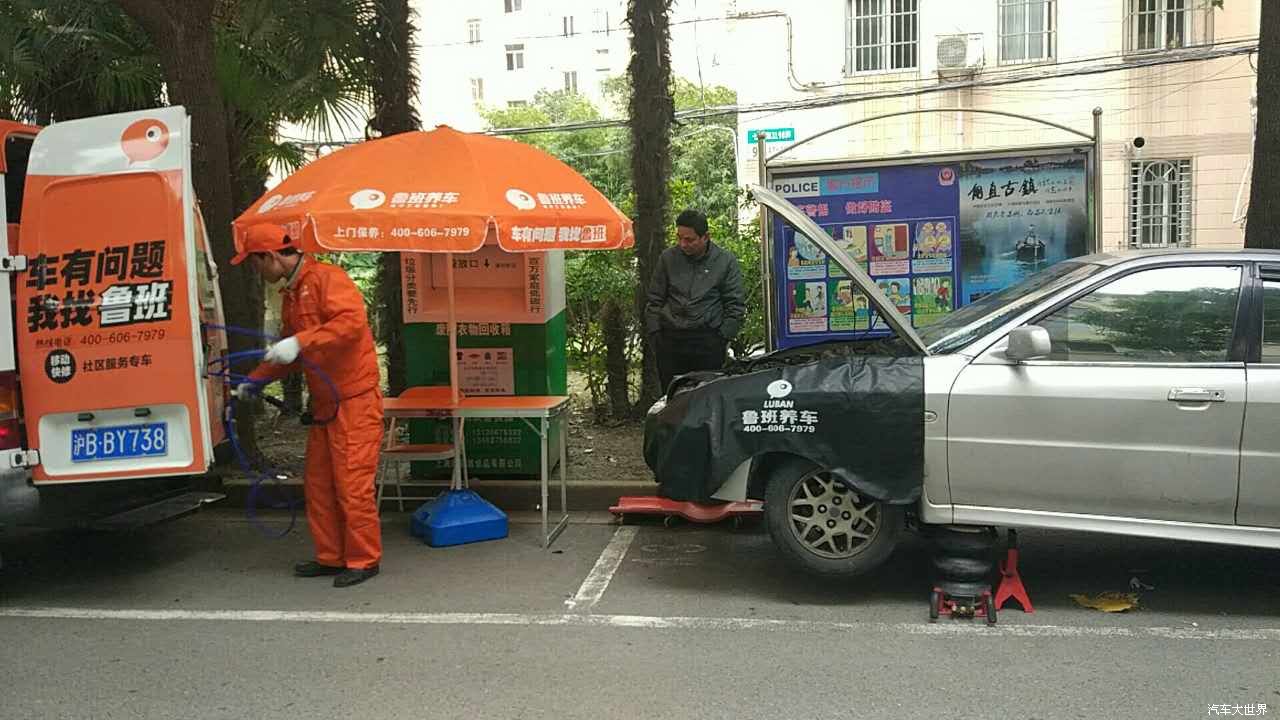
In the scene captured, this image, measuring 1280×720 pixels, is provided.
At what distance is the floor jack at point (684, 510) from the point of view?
655 cm

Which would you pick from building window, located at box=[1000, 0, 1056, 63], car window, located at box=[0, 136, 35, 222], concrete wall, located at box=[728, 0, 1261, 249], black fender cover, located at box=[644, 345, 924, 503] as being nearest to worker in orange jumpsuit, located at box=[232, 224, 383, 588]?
car window, located at box=[0, 136, 35, 222]

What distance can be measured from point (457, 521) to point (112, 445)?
200 cm

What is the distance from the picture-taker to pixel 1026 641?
15.3ft

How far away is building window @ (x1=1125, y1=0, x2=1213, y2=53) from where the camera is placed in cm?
1680

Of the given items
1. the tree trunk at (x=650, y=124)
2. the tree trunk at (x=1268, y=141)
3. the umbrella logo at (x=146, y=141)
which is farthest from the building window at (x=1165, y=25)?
the umbrella logo at (x=146, y=141)

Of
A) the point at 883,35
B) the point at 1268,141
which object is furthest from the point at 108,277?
the point at 883,35

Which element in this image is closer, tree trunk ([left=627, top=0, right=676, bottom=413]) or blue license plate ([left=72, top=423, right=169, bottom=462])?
blue license plate ([left=72, top=423, right=169, bottom=462])

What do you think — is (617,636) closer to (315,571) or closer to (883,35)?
(315,571)

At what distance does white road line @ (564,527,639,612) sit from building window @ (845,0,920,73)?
1430 cm

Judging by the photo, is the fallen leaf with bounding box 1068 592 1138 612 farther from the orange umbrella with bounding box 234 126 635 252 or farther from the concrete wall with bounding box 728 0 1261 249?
the concrete wall with bounding box 728 0 1261 249

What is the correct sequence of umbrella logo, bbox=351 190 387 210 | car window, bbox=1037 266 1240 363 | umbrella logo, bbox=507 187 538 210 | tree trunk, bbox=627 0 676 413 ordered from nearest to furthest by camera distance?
car window, bbox=1037 266 1240 363 < umbrella logo, bbox=351 190 387 210 < umbrella logo, bbox=507 187 538 210 < tree trunk, bbox=627 0 676 413

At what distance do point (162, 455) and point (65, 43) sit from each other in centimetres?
531

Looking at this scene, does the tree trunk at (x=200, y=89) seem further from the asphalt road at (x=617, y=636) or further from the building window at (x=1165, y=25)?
the building window at (x=1165, y=25)

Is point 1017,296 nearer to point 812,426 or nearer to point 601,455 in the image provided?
point 812,426
